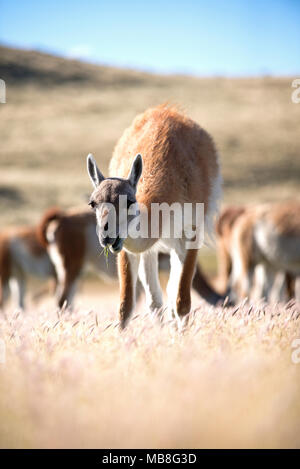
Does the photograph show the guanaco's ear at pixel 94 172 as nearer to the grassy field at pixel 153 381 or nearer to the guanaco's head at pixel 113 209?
the guanaco's head at pixel 113 209

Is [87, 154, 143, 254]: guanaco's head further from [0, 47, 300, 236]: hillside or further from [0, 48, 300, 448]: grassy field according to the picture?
[0, 47, 300, 236]: hillside

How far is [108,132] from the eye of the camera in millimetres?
60906

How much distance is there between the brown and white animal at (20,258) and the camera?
1420cm

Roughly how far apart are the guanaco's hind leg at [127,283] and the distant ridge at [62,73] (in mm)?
47854

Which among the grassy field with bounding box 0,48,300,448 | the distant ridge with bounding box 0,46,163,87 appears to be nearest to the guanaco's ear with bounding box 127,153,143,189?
the grassy field with bounding box 0,48,300,448

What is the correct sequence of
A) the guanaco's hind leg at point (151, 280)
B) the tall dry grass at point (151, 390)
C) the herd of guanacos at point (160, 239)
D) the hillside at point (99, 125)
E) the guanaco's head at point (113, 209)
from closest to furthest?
the tall dry grass at point (151, 390)
the guanaco's head at point (113, 209)
the herd of guanacos at point (160, 239)
the guanaco's hind leg at point (151, 280)
the hillside at point (99, 125)

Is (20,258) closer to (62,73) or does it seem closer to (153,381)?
(153,381)

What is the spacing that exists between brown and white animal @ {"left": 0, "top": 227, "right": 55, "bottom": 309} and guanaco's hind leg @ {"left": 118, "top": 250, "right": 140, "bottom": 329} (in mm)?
9466

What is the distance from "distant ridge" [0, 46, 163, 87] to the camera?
57228 mm

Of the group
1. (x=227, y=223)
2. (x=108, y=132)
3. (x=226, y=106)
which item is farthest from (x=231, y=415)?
(x=226, y=106)

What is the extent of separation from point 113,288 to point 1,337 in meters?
16.4

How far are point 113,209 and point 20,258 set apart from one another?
10.8 metres

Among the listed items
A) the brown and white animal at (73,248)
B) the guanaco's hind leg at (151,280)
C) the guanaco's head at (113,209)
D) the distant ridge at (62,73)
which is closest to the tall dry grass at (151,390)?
the guanaco's head at (113,209)

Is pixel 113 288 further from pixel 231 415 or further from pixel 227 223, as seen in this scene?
pixel 231 415
